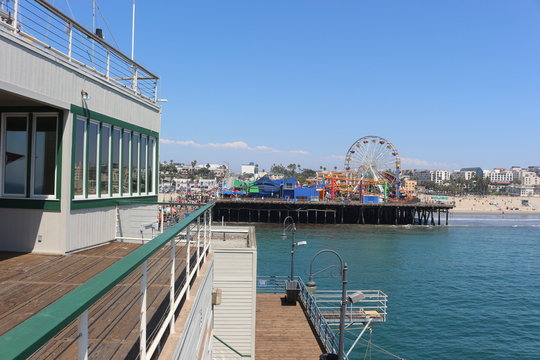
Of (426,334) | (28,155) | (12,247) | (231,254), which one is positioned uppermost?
(28,155)

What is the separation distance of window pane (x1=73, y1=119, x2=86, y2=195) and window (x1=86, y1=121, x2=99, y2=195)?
18 centimetres

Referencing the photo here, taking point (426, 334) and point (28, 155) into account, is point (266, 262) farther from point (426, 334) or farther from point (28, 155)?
point (28, 155)

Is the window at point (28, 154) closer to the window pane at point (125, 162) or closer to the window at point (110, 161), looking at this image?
the window at point (110, 161)

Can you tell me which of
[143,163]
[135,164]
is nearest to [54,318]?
[135,164]

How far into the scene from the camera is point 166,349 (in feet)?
10.5

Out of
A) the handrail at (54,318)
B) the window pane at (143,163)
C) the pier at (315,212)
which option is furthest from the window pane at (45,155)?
the pier at (315,212)

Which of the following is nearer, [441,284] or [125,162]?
[125,162]

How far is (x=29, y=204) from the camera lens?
670 cm

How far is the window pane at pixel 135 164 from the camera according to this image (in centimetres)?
923

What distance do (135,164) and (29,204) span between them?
291cm

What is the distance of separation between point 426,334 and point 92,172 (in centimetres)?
1591

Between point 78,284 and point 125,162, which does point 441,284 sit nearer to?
point 125,162

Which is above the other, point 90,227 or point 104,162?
point 104,162

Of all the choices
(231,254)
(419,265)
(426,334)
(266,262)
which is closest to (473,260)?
(419,265)
